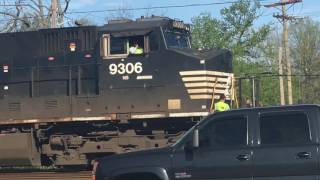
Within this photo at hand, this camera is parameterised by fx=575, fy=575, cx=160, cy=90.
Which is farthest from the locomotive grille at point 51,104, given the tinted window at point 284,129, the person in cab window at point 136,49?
the tinted window at point 284,129

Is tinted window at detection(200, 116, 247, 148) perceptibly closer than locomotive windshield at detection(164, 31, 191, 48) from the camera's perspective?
Yes

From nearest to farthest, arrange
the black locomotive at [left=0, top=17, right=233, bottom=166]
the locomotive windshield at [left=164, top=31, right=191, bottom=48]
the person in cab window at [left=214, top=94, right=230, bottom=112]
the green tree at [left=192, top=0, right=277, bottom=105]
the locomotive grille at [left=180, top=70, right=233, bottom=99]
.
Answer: the person in cab window at [left=214, top=94, right=230, bottom=112] < the locomotive grille at [left=180, top=70, right=233, bottom=99] < the black locomotive at [left=0, top=17, right=233, bottom=166] < the locomotive windshield at [left=164, top=31, right=191, bottom=48] < the green tree at [left=192, top=0, right=277, bottom=105]

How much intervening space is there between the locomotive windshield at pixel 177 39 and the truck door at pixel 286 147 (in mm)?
8136

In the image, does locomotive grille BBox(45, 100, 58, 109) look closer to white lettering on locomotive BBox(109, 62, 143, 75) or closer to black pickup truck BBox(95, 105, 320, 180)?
white lettering on locomotive BBox(109, 62, 143, 75)

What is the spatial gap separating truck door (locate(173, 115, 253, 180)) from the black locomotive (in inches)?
285

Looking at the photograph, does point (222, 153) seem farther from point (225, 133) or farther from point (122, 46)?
point (122, 46)

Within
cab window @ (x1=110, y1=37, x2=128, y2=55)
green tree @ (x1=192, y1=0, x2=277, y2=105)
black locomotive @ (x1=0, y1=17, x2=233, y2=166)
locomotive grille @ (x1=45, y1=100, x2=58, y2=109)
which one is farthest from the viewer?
green tree @ (x1=192, y1=0, x2=277, y2=105)

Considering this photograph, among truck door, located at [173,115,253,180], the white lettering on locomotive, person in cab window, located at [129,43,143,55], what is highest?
person in cab window, located at [129,43,143,55]

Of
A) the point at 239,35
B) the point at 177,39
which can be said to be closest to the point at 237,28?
the point at 239,35

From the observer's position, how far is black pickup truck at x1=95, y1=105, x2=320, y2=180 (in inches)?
304

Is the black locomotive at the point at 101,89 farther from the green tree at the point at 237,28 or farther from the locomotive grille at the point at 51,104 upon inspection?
the green tree at the point at 237,28

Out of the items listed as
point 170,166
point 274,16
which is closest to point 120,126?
point 170,166

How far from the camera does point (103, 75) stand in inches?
627

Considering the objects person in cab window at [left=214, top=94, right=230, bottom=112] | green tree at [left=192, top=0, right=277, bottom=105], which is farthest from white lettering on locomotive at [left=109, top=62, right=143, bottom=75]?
green tree at [left=192, top=0, right=277, bottom=105]
